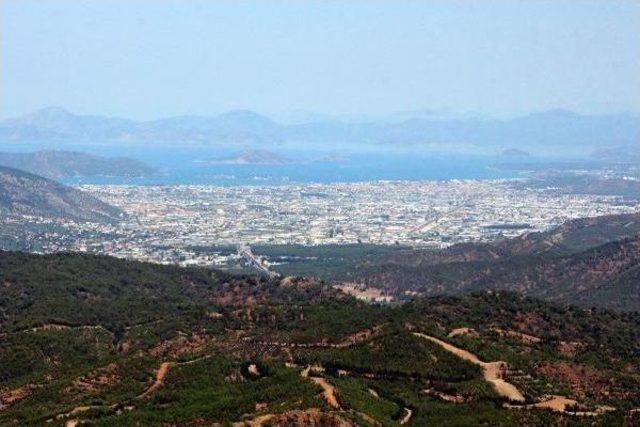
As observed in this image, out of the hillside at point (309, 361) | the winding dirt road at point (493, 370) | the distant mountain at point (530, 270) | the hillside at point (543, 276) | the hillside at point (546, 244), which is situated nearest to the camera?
the hillside at point (309, 361)

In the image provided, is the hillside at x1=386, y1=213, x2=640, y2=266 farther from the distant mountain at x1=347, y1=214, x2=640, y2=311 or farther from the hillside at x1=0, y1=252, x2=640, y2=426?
the hillside at x1=0, y1=252, x2=640, y2=426

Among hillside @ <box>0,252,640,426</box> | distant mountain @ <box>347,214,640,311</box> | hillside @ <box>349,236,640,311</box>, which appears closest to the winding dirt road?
hillside @ <box>0,252,640,426</box>

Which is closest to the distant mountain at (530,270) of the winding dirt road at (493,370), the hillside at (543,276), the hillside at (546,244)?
the hillside at (543,276)

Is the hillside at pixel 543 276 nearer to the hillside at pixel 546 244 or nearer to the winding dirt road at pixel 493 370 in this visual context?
the hillside at pixel 546 244

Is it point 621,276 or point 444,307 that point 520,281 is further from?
point 444,307

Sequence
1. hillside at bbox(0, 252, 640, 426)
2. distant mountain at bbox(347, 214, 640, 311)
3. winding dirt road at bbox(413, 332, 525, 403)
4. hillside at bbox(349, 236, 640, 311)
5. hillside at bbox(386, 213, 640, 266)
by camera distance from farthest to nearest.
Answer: hillside at bbox(386, 213, 640, 266) < distant mountain at bbox(347, 214, 640, 311) < hillside at bbox(349, 236, 640, 311) < winding dirt road at bbox(413, 332, 525, 403) < hillside at bbox(0, 252, 640, 426)

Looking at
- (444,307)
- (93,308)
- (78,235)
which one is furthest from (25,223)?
(444,307)

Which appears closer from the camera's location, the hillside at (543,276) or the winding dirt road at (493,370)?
the winding dirt road at (493,370)

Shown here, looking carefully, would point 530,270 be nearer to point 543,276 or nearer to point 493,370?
point 543,276
